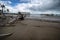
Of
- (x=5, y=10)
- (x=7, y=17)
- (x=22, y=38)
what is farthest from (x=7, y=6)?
(x=22, y=38)

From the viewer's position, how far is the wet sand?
1.48 metres

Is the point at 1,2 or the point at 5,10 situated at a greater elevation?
the point at 1,2

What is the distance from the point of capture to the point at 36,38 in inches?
58.2

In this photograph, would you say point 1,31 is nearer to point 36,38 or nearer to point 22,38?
point 22,38

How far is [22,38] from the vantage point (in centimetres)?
148

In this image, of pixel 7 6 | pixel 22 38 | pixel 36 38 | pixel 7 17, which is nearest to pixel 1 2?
pixel 7 6

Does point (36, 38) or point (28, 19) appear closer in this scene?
point (36, 38)

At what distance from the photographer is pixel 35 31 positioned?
155 centimetres

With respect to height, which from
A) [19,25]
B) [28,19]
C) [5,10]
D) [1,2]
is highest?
[1,2]

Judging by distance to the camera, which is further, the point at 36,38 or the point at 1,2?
the point at 1,2

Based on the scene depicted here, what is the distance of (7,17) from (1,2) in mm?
291

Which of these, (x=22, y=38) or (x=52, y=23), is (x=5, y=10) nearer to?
(x=22, y=38)

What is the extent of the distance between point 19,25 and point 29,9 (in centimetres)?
33

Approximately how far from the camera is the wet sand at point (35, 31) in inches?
58.2
